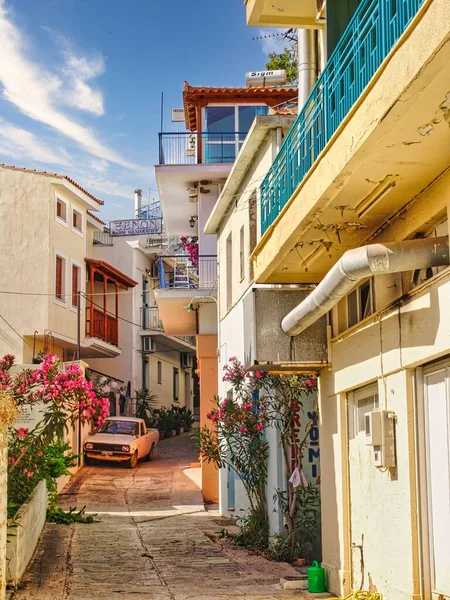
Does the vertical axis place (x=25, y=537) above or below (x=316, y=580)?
above

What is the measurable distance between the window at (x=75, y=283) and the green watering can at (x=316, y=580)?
2476cm

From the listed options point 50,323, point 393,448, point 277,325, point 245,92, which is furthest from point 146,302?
point 393,448

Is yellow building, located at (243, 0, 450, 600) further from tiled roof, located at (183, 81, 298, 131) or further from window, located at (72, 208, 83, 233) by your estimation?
window, located at (72, 208, 83, 233)

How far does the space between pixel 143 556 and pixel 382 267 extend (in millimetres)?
8534

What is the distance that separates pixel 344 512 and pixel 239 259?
29.4 ft

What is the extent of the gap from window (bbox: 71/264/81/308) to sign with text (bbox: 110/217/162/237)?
29.4 ft

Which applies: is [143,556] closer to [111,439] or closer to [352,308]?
[352,308]

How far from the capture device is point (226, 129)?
24.7m

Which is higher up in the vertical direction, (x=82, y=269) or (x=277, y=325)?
(x=82, y=269)

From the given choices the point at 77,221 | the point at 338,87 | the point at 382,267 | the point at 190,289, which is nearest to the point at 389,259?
the point at 382,267

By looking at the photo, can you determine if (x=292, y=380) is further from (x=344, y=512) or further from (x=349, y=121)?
(x=349, y=121)

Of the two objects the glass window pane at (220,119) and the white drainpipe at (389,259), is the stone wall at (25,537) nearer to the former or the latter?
the white drainpipe at (389,259)

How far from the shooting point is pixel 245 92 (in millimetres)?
24500

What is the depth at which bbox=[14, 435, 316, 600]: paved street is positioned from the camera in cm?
1185
